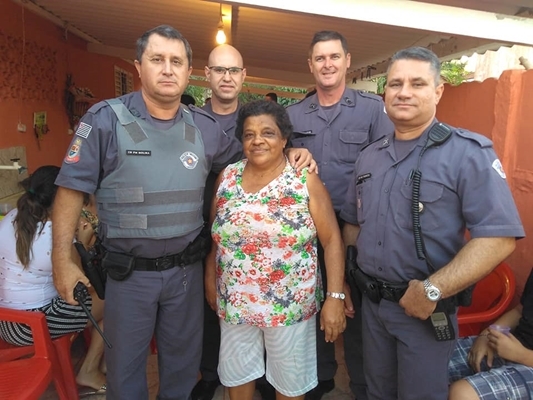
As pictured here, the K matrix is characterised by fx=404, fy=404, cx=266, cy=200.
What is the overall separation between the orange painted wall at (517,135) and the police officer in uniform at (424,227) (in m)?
1.15

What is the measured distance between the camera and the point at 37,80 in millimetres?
4453

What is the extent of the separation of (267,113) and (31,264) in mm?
1557

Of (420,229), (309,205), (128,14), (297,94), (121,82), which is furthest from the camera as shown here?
(297,94)

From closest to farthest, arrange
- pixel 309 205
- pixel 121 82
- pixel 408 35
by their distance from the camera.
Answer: pixel 309 205 → pixel 408 35 → pixel 121 82

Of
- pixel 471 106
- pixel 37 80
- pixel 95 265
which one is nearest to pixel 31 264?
pixel 95 265

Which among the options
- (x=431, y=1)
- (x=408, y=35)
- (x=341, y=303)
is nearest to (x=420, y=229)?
(x=341, y=303)

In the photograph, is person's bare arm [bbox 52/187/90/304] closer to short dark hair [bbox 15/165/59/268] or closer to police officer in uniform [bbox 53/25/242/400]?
police officer in uniform [bbox 53/25/242/400]

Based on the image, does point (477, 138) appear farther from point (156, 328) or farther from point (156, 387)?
point (156, 387)

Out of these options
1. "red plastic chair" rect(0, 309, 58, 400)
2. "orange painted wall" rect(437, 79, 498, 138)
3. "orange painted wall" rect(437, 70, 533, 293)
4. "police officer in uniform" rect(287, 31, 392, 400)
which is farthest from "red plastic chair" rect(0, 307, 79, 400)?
"orange painted wall" rect(437, 79, 498, 138)

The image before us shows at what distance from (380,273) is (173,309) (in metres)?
1.05

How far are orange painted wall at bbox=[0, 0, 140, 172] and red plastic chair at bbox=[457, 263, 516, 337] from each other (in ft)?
13.5

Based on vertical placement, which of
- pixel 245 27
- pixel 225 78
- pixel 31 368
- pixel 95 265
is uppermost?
pixel 245 27

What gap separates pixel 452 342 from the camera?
1.69m

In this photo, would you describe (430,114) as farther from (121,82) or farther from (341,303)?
(121,82)
